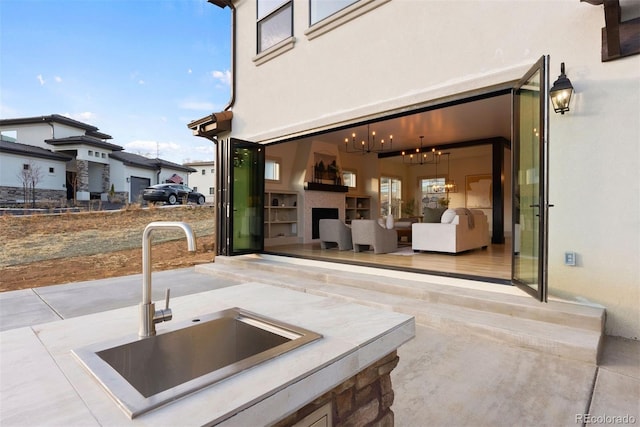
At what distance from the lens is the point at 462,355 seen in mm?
2756

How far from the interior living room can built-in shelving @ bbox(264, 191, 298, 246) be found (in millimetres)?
28

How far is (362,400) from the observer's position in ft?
4.14

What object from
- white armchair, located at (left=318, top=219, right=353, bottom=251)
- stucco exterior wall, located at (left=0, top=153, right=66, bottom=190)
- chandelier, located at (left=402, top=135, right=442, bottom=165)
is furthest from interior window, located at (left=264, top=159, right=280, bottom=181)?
stucco exterior wall, located at (left=0, top=153, right=66, bottom=190)

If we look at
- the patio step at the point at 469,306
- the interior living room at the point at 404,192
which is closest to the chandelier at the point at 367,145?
the interior living room at the point at 404,192

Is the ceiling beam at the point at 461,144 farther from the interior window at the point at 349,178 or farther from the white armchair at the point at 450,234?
the white armchair at the point at 450,234

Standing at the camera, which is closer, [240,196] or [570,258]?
[570,258]

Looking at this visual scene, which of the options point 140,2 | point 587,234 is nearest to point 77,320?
point 587,234

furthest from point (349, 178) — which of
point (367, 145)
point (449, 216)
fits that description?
point (449, 216)

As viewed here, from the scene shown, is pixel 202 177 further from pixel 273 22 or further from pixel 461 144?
pixel 273 22

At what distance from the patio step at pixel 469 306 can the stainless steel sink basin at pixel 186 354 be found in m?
2.53

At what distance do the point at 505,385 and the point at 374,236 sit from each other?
4.49m

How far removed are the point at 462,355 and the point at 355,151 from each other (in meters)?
8.39

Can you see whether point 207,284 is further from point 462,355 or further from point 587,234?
point 587,234

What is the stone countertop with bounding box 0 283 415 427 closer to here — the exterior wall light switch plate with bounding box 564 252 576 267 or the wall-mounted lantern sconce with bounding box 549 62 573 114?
the exterior wall light switch plate with bounding box 564 252 576 267
